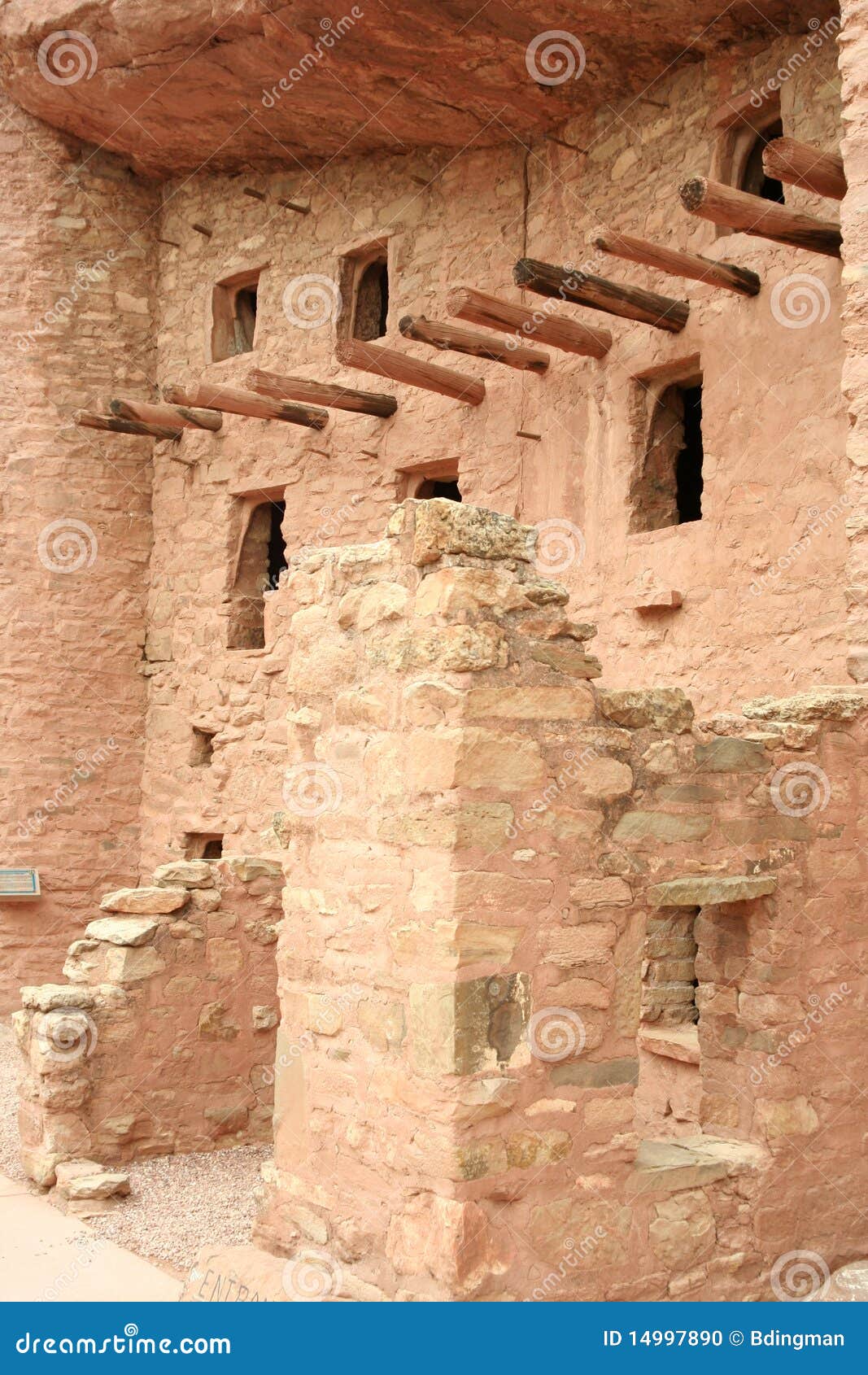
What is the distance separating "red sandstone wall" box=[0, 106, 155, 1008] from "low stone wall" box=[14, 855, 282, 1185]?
494cm

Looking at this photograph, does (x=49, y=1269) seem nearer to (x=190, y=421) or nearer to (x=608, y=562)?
(x=608, y=562)

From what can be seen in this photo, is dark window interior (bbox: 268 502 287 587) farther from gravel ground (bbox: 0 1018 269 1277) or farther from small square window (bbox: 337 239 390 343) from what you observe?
gravel ground (bbox: 0 1018 269 1277)

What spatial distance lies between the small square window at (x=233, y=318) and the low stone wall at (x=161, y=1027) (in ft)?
21.3

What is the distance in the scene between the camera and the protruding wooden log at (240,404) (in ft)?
33.4

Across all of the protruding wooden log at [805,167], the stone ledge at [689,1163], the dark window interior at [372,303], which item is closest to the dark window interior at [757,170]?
the protruding wooden log at [805,167]

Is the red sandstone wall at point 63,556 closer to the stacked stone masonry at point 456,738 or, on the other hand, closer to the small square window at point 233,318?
the stacked stone masonry at point 456,738

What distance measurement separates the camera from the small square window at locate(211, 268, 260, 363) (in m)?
12.1

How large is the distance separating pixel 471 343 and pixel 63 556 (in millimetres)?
4896

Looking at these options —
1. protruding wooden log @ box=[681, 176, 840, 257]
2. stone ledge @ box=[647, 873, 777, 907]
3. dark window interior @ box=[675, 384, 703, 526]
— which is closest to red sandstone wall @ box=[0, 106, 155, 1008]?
dark window interior @ box=[675, 384, 703, 526]

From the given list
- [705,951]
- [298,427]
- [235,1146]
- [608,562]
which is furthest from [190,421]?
[705,951]

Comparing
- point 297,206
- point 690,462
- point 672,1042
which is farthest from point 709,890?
point 297,206

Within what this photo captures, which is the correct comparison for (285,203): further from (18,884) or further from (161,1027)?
(161,1027)

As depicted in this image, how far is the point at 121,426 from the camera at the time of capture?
37.4 feet

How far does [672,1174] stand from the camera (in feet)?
14.8
